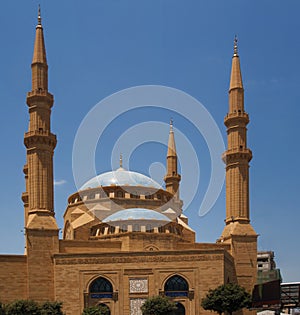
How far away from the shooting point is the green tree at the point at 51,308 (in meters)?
46.6

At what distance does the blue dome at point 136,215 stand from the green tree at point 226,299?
10.5 metres

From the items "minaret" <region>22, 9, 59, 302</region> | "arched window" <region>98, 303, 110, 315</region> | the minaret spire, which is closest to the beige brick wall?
"minaret" <region>22, 9, 59, 302</region>

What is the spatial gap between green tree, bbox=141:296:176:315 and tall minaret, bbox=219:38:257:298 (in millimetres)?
9488

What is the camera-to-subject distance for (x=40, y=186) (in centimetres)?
5247

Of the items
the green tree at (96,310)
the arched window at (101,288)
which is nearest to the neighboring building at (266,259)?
the arched window at (101,288)

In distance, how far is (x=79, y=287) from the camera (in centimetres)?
5128

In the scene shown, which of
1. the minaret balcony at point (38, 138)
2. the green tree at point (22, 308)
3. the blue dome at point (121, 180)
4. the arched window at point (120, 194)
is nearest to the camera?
the green tree at point (22, 308)

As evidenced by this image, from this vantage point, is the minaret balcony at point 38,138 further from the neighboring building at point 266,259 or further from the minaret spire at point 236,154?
the neighboring building at point 266,259

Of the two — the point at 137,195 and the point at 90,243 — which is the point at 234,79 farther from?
the point at 90,243

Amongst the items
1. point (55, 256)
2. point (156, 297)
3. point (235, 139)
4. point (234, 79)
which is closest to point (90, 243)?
point (55, 256)

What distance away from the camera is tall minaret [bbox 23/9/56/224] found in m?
52.5

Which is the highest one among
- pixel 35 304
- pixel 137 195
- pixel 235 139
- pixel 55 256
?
pixel 235 139

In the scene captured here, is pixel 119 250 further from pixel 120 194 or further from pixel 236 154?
pixel 236 154

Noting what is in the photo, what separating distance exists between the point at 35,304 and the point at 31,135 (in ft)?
46.7
